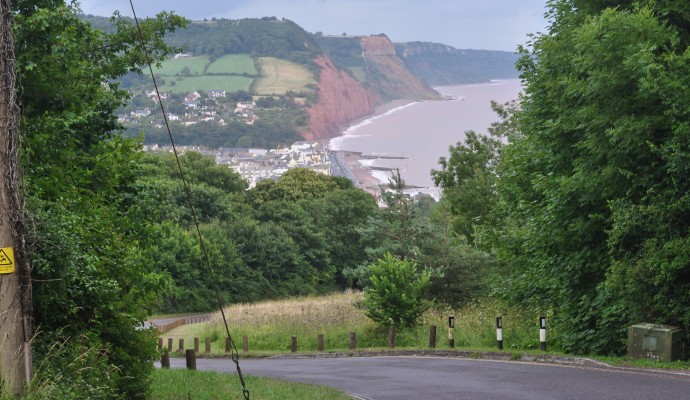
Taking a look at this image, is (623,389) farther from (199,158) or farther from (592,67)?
(199,158)

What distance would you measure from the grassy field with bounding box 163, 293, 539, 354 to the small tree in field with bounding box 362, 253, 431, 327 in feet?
1.61

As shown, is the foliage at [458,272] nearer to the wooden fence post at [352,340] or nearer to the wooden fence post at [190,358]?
the wooden fence post at [352,340]

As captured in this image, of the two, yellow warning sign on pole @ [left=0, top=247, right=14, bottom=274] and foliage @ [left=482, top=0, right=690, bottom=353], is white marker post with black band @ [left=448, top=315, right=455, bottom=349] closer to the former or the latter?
foliage @ [left=482, top=0, right=690, bottom=353]

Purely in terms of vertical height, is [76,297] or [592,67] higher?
[592,67]

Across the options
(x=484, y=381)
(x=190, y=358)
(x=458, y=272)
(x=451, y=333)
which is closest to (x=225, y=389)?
(x=484, y=381)

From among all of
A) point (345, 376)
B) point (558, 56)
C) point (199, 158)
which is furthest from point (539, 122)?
point (199, 158)

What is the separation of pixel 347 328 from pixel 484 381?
17748mm

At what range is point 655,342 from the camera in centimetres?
1855

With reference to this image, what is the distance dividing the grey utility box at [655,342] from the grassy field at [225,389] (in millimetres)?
5961

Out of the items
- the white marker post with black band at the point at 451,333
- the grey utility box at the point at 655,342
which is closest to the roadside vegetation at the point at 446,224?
the white marker post with black band at the point at 451,333

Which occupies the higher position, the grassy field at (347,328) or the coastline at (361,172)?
the coastline at (361,172)

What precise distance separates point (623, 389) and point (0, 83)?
30.9 ft

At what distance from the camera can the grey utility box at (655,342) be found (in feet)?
60.1

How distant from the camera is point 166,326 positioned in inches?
2245
